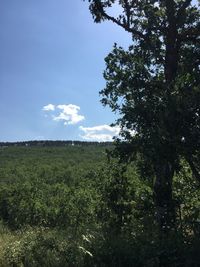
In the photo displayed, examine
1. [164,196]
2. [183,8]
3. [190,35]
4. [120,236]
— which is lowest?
[120,236]

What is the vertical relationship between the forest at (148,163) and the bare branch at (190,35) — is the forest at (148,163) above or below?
below

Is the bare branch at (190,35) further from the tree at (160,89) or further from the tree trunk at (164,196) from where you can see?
the tree trunk at (164,196)

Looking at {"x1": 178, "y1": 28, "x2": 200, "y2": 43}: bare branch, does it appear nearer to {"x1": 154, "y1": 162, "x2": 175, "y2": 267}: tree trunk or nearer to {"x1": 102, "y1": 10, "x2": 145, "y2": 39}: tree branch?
{"x1": 102, "y1": 10, "x2": 145, "y2": 39}: tree branch

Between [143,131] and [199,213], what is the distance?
242 centimetres

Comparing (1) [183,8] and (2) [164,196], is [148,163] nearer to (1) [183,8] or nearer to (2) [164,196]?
(2) [164,196]

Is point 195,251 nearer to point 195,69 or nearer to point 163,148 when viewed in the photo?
point 163,148

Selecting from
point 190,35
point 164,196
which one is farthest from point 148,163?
point 190,35

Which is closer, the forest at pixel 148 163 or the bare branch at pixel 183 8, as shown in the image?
the forest at pixel 148 163

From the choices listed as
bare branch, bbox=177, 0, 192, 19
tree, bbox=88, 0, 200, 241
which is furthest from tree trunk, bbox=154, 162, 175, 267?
bare branch, bbox=177, 0, 192, 19

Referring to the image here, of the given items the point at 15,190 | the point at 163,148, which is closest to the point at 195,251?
the point at 163,148

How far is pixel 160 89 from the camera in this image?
42.1 ft

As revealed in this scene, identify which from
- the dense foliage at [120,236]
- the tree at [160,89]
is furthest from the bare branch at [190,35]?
the dense foliage at [120,236]

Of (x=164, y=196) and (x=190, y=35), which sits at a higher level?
(x=190, y=35)

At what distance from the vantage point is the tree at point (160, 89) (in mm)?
11133
